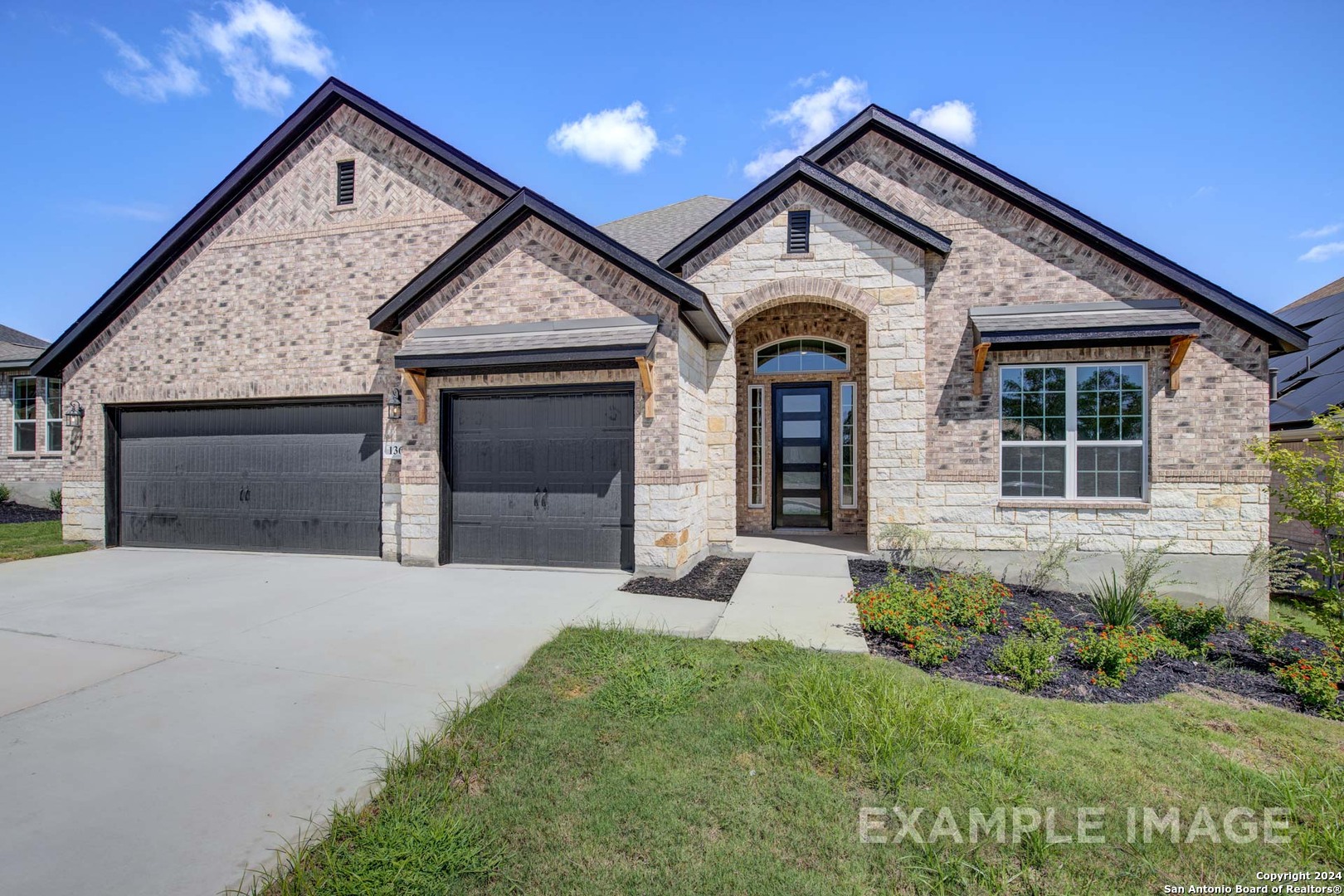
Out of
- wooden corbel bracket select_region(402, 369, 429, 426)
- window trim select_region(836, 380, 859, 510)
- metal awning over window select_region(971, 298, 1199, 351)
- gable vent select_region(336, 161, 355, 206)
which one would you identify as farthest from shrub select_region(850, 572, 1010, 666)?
gable vent select_region(336, 161, 355, 206)

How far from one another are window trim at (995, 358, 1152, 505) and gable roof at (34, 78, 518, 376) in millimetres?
9138

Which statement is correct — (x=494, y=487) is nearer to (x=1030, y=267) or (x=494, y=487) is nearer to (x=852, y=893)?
(x=852, y=893)

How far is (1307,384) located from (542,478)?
15407 millimetres

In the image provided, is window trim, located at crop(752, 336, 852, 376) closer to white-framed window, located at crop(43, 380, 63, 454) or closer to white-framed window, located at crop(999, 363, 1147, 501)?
white-framed window, located at crop(999, 363, 1147, 501)

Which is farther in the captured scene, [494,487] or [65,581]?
[494,487]

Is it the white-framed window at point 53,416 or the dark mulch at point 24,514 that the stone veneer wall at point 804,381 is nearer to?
the dark mulch at point 24,514

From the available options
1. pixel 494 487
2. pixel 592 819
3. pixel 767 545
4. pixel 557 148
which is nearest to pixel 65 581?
pixel 494 487

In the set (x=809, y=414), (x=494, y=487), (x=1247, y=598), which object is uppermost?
(x=809, y=414)

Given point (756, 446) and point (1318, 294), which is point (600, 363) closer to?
point (756, 446)

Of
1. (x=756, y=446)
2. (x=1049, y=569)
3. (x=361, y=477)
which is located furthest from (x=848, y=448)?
(x=361, y=477)

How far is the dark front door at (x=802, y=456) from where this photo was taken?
11.6m

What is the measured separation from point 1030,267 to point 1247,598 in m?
5.38

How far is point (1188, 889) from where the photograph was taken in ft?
8.47

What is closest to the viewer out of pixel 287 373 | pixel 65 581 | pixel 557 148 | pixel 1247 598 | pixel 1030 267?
pixel 65 581
